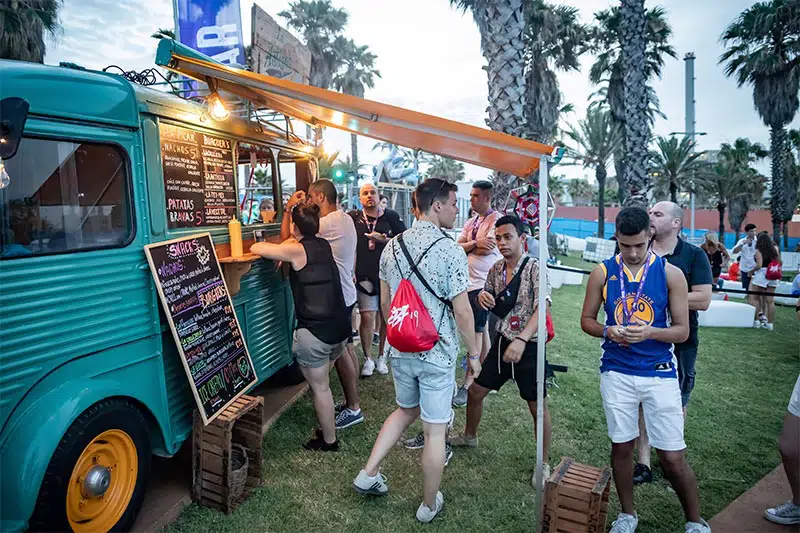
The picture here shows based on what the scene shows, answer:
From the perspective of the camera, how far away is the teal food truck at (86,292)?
7.48 feet

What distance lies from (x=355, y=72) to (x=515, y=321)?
33075mm

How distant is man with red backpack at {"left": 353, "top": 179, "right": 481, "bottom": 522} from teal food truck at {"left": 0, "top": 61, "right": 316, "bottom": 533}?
1.46 metres

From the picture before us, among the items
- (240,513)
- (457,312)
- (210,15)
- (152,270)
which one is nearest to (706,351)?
(457,312)

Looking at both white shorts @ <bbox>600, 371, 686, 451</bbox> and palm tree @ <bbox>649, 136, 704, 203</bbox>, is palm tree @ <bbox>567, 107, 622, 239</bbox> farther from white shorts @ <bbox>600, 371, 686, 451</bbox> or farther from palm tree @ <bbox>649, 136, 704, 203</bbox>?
white shorts @ <bbox>600, 371, 686, 451</bbox>

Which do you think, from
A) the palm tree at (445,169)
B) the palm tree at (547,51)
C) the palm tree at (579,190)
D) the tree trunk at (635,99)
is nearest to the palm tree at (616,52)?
the palm tree at (547,51)

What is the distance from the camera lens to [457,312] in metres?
3.03

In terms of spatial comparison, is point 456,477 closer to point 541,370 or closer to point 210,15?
point 541,370

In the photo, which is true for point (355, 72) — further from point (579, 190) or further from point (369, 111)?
point (579, 190)

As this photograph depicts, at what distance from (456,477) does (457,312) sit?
4.75 feet

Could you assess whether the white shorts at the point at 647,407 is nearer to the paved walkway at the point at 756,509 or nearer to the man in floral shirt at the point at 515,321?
the man in floral shirt at the point at 515,321

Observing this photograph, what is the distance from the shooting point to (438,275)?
2.98 m

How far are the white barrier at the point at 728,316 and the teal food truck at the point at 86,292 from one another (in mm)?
9435

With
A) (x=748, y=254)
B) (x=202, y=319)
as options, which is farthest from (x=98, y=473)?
(x=748, y=254)

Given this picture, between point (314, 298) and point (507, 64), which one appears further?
point (507, 64)
